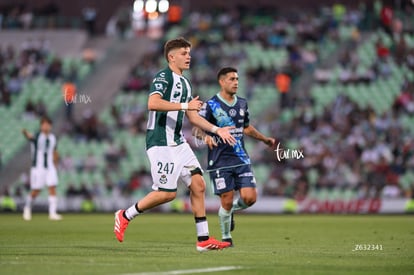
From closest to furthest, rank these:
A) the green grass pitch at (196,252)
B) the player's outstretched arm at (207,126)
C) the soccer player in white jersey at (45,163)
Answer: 1. the green grass pitch at (196,252)
2. the player's outstretched arm at (207,126)
3. the soccer player in white jersey at (45,163)

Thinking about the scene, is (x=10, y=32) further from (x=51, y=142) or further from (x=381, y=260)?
(x=381, y=260)

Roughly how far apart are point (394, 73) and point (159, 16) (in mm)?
11407

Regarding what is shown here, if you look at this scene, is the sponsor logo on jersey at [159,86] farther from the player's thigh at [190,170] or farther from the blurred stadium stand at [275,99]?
the blurred stadium stand at [275,99]

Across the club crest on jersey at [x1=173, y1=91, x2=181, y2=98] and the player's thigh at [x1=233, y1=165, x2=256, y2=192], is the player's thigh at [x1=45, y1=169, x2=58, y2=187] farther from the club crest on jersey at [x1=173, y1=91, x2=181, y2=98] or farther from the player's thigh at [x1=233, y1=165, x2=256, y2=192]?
the club crest on jersey at [x1=173, y1=91, x2=181, y2=98]

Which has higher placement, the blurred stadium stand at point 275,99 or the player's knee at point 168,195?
the blurred stadium stand at point 275,99

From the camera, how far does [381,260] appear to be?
483 inches

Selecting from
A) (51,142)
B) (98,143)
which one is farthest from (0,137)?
(51,142)

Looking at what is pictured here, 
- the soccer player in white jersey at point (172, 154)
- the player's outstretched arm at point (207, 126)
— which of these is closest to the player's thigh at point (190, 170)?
the soccer player in white jersey at point (172, 154)

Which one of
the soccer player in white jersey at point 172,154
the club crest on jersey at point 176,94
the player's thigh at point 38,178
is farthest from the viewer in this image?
the player's thigh at point 38,178

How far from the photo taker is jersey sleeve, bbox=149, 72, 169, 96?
44.6 feet

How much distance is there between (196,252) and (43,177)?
1388 cm

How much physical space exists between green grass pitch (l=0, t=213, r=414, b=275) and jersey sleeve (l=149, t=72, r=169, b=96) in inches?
82.4

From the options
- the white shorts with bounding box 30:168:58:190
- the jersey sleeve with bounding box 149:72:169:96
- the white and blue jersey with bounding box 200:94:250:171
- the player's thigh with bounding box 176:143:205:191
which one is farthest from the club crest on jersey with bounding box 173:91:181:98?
the white shorts with bounding box 30:168:58:190

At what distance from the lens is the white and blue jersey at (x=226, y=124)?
15719 millimetres
